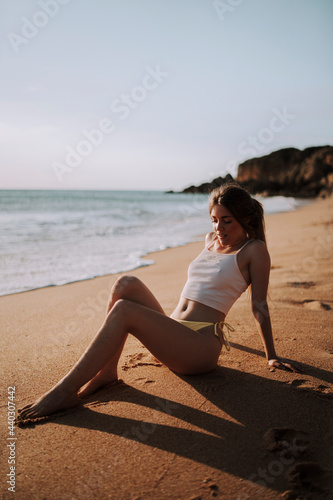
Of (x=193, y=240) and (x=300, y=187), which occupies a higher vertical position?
(x=300, y=187)

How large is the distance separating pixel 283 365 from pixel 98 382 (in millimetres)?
1263

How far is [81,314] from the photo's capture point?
4223mm

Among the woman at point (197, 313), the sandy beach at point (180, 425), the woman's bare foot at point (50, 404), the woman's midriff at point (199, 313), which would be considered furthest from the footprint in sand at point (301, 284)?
the woman's bare foot at point (50, 404)

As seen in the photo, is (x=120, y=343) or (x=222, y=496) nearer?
(x=222, y=496)

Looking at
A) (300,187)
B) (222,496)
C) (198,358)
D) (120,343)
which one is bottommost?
(222,496)

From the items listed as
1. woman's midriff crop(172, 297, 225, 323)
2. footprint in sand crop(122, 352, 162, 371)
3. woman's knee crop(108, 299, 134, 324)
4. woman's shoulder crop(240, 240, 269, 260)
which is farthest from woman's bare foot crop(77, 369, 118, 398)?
woman's shoulder crop(240, 240, 269, 260)

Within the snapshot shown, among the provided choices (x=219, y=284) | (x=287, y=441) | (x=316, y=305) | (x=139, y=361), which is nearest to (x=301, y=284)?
(x=316, y=305)

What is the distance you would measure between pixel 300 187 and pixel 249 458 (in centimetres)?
5132

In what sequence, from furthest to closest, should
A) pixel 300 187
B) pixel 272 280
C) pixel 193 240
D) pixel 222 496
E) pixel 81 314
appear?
1. pixel 300 187
2. pixel 193 240
3. pixel 272 280
4. pixel 81 314
5. pixel 222 496

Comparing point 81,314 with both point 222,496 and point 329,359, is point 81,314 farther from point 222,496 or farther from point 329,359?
point 222,496

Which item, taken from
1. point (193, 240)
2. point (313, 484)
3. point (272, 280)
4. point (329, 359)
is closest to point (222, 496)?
point (313, 484)

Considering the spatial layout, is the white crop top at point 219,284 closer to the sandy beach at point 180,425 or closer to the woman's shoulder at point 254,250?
the woman's shoulder at point 254,250

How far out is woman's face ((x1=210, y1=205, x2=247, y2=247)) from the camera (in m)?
2.81

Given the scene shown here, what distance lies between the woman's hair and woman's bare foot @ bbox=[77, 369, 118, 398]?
4.57ft
